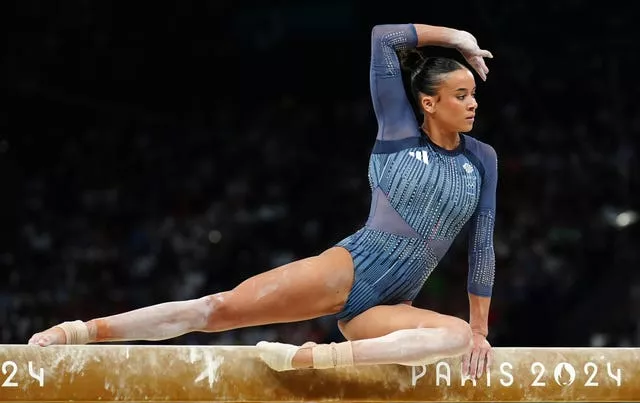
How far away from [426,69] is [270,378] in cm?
141

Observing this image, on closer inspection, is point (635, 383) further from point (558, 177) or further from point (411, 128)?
point (558, 177)

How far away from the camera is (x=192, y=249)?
28.0 feet

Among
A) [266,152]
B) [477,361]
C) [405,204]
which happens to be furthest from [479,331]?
[266,152]

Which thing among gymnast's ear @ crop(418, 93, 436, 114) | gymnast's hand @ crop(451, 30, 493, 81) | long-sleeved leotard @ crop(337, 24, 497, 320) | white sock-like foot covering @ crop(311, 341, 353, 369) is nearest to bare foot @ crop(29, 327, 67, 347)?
white sock-like foot covering @ crop(311, 341, 353, 369)

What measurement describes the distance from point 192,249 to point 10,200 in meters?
1.62

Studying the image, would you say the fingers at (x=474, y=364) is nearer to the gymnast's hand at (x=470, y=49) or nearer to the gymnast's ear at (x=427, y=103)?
the gymnast's ear at (x=427, y=103)

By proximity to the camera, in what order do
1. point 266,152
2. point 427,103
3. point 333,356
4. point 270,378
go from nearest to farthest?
point 333,356
point 270,378
point 427,103
point 266,152

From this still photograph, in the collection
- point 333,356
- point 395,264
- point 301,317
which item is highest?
point 395,264

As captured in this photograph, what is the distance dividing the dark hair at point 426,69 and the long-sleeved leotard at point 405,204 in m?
0.12

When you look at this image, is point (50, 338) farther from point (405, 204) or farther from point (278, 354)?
point (405, 204)

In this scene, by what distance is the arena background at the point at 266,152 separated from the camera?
8.12m

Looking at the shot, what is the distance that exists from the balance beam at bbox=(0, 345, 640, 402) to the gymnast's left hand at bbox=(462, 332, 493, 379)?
0.11 ft

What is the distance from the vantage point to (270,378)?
12.5 feet

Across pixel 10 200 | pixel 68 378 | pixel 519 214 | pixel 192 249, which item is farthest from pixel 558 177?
pixel 68 378
